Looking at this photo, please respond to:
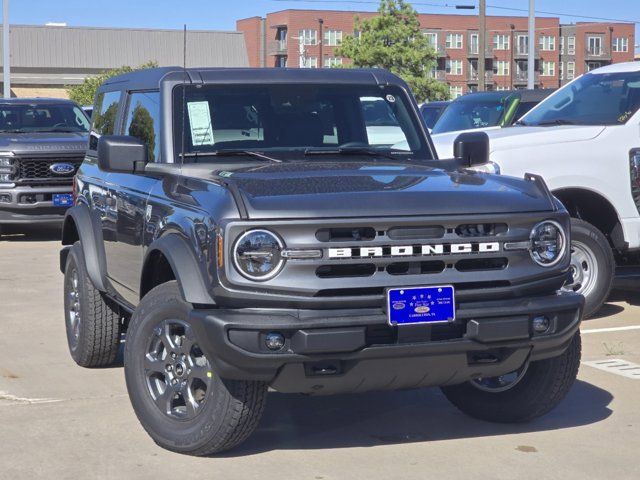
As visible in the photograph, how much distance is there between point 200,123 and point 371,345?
191 cm

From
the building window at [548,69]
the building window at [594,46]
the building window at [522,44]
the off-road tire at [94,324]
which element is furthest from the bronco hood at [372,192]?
the building window at [594,46]

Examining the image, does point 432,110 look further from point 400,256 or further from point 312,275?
point 312,275

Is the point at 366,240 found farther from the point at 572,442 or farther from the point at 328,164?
the point at 572,442

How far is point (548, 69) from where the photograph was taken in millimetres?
109500

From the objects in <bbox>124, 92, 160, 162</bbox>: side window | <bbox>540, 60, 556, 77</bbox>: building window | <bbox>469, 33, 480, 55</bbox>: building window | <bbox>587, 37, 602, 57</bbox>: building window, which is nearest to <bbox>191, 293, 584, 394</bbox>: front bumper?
<bbox>124, 92, 160, 162</bbox>: side window

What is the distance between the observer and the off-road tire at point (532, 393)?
227 inches

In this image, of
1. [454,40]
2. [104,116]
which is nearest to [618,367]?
[104,116]

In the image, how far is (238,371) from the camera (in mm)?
4938

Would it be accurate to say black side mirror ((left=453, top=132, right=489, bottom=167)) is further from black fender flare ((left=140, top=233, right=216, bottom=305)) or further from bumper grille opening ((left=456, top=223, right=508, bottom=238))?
black fender flare ((left=140, top=233, right=216, bottom=305))

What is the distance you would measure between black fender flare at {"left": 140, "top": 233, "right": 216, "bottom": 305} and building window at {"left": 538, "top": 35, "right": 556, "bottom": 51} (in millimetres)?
107643

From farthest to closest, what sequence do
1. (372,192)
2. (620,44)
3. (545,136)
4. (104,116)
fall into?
1. (620,44)
2. (545,136)
3. (104,116)
4. (372,192)

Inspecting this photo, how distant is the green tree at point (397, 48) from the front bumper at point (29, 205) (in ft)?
162

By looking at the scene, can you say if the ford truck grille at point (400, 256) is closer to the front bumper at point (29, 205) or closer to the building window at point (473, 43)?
the front bumper at point (29, 205)

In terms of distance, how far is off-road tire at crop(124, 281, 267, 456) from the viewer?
5.18 metres
